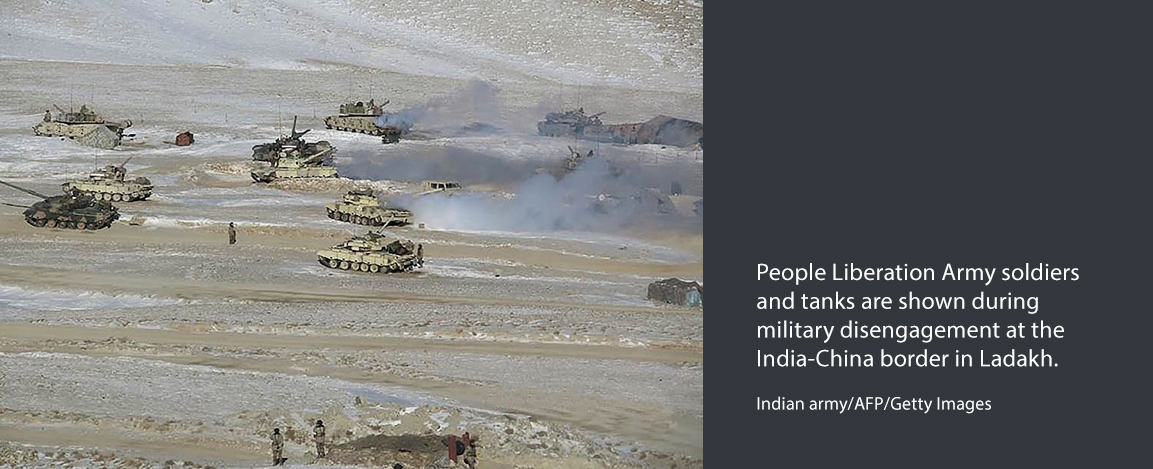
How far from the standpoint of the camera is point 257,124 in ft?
229

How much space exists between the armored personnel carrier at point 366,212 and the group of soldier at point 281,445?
2333 centimetres

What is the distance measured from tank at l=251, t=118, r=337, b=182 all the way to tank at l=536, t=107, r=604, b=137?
11.8m

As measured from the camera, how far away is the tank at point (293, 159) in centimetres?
5691

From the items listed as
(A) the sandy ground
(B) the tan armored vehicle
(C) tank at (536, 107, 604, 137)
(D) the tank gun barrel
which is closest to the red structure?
(A) the sandy ground

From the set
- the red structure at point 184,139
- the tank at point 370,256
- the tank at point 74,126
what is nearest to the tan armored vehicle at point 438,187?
the tank at point 370,256

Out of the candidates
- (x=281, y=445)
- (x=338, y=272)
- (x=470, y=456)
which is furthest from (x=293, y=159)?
(x=470, y=456)

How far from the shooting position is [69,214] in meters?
46.7

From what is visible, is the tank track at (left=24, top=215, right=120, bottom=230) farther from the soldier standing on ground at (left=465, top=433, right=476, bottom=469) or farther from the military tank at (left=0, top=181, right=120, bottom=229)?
the soldier standing on ground at (left=465, top=433, right=476, bottom=469)

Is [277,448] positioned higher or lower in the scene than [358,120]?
lower

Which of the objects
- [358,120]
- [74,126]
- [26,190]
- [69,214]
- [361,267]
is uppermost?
[358,120]

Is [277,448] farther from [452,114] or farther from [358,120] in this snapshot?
[452,114]

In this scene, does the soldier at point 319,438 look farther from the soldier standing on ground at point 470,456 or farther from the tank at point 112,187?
the tank at point 112,187

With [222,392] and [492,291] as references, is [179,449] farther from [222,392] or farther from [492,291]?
[492,291]

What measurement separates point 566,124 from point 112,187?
78.3ft
